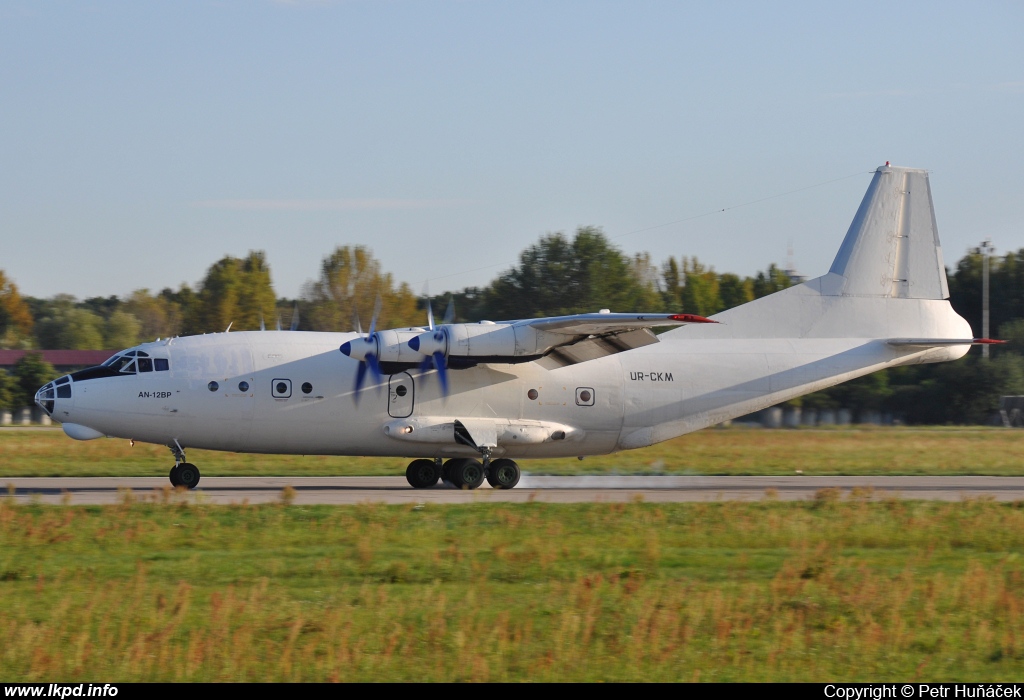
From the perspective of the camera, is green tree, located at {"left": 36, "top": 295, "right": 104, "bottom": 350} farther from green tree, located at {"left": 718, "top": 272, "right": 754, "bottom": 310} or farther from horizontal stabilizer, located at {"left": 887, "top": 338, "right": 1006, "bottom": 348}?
horizontal stabilizer, located at {"left": 887, "top": 338, "right": 1006, "bottom": 348}

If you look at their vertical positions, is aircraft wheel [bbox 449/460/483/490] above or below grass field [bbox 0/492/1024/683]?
above

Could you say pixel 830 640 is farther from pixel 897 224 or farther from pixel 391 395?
pixel 897 224

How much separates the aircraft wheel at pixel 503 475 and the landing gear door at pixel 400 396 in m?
2.25

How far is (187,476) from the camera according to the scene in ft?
64.5

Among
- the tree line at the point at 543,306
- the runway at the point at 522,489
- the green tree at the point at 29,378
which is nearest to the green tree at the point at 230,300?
the tree line at the point at 543,306

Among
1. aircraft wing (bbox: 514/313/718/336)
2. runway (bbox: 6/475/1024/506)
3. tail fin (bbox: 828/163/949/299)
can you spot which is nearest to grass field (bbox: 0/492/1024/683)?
runway (bbox: 6/475/1024/506)

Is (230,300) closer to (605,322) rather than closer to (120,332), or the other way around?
(120,332)

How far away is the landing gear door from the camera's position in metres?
20.2

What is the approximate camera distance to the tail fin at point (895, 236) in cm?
2334

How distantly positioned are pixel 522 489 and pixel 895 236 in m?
10.7

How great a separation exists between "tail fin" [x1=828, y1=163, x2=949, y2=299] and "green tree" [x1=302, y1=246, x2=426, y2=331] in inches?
1815

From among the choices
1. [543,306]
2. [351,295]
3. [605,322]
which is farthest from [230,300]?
[605,322]

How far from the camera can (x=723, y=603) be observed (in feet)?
32.7
